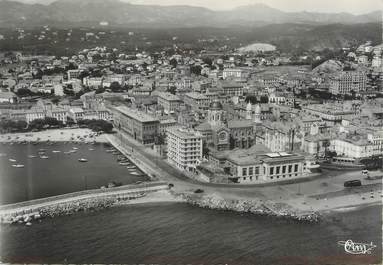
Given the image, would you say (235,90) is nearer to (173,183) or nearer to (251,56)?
(251,56)

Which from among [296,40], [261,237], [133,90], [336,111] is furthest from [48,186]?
[296,40]

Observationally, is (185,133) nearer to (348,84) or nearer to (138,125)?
(138,125)

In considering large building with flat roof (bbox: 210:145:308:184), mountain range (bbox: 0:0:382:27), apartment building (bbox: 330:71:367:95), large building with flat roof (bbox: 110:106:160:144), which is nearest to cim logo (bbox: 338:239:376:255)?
mountain range (bbox: 0:0:382:27)

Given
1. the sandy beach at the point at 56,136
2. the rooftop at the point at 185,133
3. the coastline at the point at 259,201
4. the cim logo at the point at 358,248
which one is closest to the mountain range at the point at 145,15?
the rooftop at the point at 185,133

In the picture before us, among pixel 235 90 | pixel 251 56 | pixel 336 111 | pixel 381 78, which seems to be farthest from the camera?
pixel 251 56

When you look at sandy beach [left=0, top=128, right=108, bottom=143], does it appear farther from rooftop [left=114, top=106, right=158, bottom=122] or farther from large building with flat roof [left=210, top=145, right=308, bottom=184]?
large building with flat roof [left=210, top=145, right=308, bottom=184]

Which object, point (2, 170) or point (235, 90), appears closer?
point (2, 170)

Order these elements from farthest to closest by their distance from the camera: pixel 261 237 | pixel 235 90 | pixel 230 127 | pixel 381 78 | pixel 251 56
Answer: pixel 251 56 → pixel 381 78 → pixel 235 90 → pixel 230 127 → pixel 261 237
